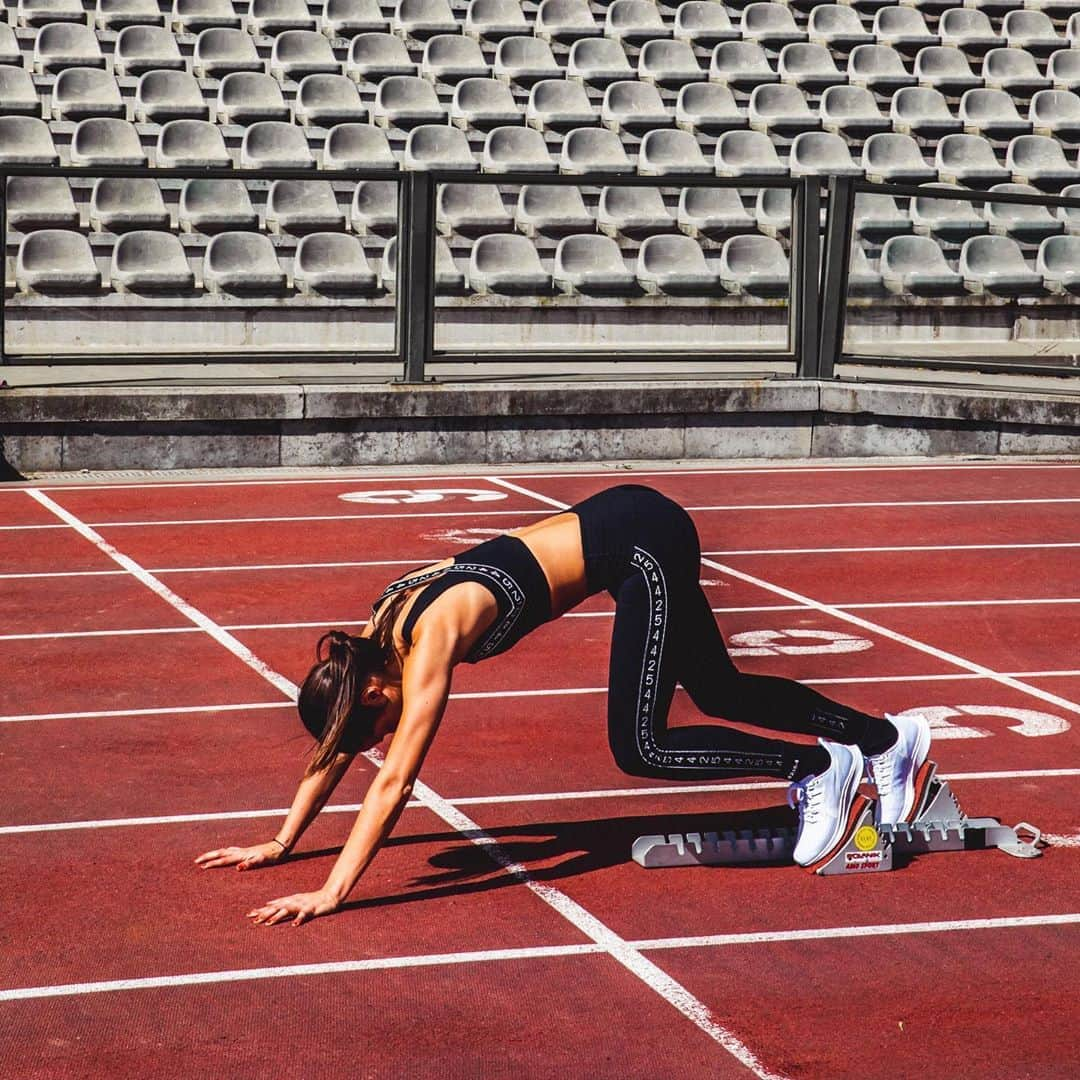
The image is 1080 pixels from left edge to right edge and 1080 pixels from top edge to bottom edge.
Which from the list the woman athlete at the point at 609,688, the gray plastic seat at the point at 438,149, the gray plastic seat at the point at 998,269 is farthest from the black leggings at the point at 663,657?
the gray plastic seat at the point at 438,149

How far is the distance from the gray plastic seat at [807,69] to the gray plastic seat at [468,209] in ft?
24.6

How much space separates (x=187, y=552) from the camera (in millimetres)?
10133

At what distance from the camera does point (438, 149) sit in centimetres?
1731

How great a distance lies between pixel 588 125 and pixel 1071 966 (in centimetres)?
1498

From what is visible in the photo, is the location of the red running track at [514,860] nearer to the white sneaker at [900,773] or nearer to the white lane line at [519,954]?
the white lane line at [519,954]

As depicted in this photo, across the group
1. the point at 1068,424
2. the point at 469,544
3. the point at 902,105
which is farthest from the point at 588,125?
the point at 469,544

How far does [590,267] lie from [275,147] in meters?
4.39

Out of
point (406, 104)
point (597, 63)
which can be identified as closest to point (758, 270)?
point (406, 104)

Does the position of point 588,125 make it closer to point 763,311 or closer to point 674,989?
point 763,311

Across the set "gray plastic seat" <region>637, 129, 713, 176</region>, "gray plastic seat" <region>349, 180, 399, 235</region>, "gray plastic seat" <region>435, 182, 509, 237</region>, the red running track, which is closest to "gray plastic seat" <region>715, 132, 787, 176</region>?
"gray plastic seat" <region>637, 129, 713, 176</region>

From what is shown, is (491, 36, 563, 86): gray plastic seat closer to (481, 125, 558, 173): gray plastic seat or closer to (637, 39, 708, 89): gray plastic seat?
(637, 39, 708, 89): gray plastic seat

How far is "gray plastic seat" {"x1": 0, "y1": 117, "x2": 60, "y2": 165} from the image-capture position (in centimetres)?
1605

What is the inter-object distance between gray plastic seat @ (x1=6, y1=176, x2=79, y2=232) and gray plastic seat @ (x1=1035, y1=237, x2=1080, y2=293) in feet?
23.8

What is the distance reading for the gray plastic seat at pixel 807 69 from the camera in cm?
1992
